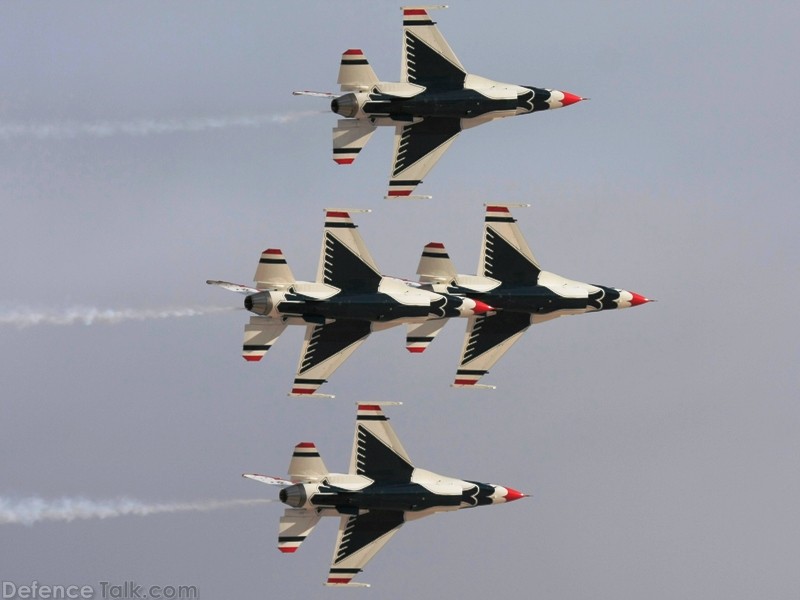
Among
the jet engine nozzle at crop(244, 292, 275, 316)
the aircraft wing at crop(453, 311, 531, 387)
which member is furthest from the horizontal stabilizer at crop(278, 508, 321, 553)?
the aircraft wing at crop(453, 311, 531, 387)

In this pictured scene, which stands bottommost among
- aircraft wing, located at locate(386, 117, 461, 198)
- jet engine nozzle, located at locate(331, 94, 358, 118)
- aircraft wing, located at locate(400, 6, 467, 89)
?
aircraft wing, located at locate(386, 117, 461, 198)

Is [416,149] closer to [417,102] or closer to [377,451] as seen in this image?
[417,102]

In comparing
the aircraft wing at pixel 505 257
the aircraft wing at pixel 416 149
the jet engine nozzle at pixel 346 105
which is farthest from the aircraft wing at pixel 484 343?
the jet engine nozzle at pixel 346 105

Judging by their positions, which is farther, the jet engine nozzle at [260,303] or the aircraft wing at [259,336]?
the aircraft wing at [259,336]

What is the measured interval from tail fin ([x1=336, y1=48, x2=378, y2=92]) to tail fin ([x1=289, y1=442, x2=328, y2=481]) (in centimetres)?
1766

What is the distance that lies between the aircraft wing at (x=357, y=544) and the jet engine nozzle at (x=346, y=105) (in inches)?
771

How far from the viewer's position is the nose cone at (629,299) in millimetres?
192750

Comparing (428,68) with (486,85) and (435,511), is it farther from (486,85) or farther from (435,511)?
(435,511)

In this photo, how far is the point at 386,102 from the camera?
18612 cm

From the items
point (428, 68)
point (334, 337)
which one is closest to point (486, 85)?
point (428, 68)

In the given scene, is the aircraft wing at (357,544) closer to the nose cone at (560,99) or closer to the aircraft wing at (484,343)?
the aircraft wing at (484,343)

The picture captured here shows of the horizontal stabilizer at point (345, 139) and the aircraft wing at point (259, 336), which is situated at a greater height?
the horizontal stabilizer at point (345, 139)

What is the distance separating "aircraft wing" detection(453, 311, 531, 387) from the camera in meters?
190

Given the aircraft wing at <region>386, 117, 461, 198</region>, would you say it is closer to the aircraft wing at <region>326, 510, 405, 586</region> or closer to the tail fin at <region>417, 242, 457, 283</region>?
the tail fin at <region>417, 242, 457, 283</region>
